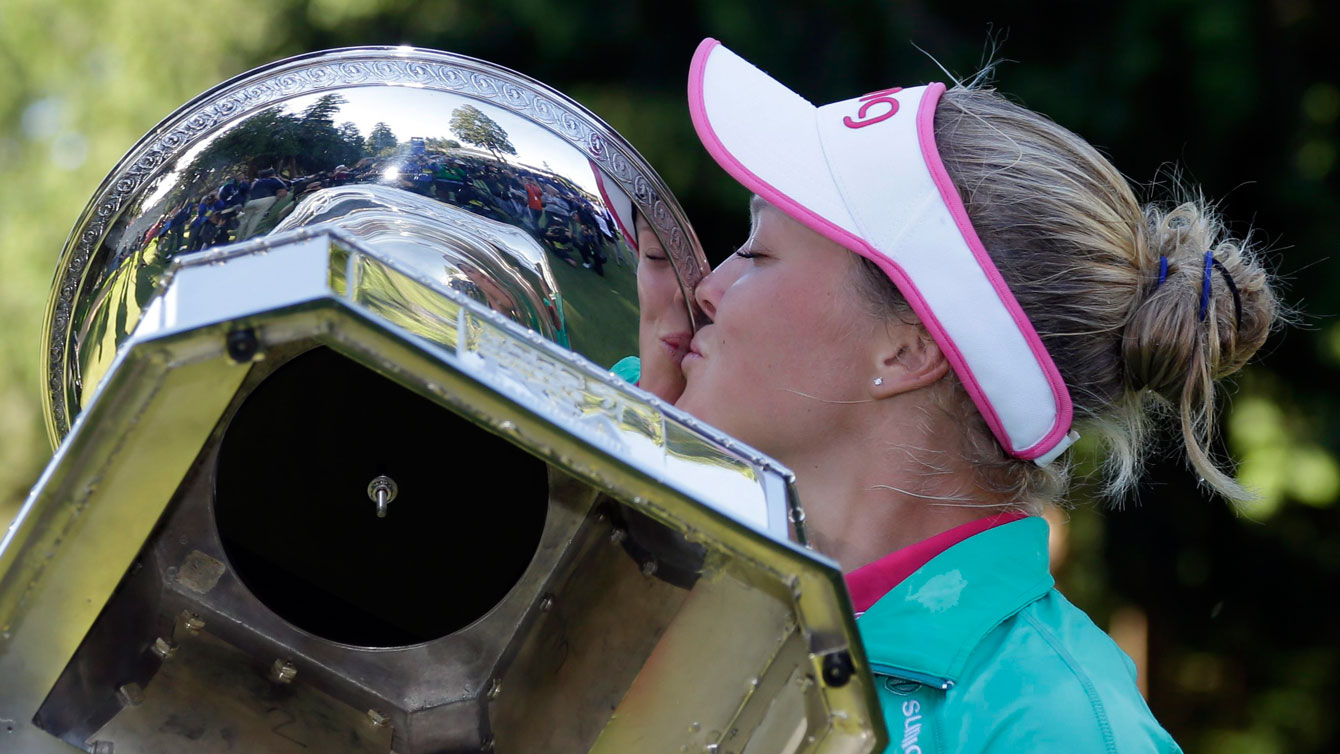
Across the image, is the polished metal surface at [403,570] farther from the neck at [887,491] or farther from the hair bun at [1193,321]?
the hair bun at [1193,321]

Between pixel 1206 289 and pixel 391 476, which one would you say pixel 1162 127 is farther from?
pixel 391 476

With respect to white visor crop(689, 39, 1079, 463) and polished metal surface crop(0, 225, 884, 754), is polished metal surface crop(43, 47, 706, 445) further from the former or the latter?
polished metal surface crop(0, 225, 884, 754)

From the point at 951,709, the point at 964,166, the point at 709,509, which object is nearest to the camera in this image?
the point at 709,509

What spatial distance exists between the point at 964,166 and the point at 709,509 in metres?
0.89

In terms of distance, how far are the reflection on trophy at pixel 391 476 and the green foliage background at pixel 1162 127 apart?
2.17 m

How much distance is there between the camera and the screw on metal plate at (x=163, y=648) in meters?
1.13

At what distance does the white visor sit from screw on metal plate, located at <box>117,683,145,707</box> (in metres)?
0.85

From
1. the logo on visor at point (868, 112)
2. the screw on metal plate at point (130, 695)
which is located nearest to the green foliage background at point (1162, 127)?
the logo on visor at point (868, 112)

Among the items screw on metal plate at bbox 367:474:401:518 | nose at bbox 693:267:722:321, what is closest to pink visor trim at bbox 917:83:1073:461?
nose at bbox 693:267:722:321

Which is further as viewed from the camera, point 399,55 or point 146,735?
point 399,55

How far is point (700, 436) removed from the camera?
2.90ft

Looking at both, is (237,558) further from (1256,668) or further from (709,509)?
(1256,668)

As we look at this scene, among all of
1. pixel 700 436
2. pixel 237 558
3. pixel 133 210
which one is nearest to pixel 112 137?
pixel 133 210

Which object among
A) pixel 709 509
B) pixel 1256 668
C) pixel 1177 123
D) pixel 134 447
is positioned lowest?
pixel 1256 668
